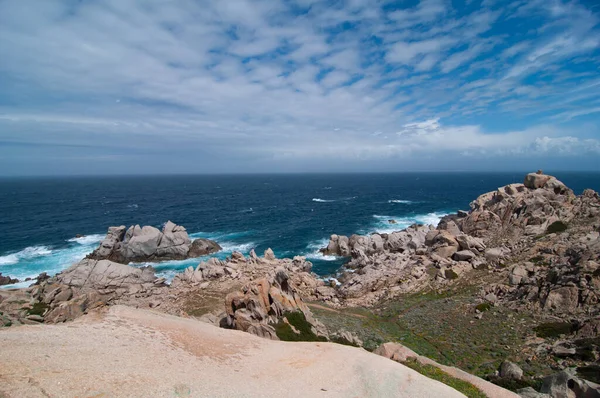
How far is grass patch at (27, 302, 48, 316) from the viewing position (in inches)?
1260

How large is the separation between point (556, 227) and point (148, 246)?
76.8 m

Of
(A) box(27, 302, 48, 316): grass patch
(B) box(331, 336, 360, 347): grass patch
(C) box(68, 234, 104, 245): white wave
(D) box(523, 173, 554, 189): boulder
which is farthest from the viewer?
(C) box(68, 234, 104, 245): white wave

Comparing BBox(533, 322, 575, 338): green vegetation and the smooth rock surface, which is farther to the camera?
BBox(533, 322, 575, 338): green vegetation

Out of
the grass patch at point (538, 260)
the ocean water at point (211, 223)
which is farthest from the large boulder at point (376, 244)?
the grass patch at point (538, 260)

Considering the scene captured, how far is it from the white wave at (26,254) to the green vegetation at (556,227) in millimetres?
97646

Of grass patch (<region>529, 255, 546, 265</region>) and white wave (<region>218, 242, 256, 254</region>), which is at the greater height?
grass patch (<region>529, 255, 546, 265</region>)

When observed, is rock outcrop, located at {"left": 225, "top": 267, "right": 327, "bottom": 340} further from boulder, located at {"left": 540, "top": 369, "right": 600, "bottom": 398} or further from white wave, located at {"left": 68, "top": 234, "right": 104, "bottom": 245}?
white wave, located at {"left": 68, "top": 234, "right": 104, "bottom": 245}

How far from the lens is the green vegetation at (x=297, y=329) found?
2525 centimetres

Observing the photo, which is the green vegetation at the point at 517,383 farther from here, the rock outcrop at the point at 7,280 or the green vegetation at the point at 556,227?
the rock outcrop at the point at 7,280

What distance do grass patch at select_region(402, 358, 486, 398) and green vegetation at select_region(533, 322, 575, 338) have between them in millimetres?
13591

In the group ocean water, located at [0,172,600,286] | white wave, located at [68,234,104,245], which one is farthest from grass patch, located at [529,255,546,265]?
white wave, located at [68,234,104,245]

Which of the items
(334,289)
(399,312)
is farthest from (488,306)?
(334,289)

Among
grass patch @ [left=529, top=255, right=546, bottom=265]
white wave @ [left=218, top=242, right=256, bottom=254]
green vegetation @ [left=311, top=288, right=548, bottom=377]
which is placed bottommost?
white wave @ [left=218, top=242, right=256, bottom=254]

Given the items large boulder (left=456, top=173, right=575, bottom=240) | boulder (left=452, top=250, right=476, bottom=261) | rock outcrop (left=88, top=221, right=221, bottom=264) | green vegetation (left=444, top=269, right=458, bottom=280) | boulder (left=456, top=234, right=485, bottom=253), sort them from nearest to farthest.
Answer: green vegetation (left=444, top=269, right=458, bottom=280) → boulder (left=452, top=250, right=476, bottom=261) → boulder (left=456, top=234, right=485, bottom=253) → large boulder (left=456, top=173, right=575, bottom=240) → rock outcrop (left=88, top=221, right=221, bottom=264)
